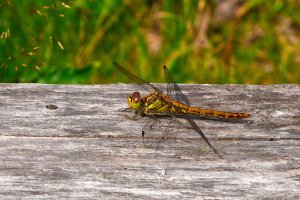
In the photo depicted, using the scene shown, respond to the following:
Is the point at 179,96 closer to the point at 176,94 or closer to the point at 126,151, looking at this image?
the point at 176,94

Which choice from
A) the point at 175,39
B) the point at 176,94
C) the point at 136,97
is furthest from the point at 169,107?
the point at 175,39

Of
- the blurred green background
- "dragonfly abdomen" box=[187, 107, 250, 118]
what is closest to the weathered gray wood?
"dragonfly abdomen" box=[187, 107, 250, 118]

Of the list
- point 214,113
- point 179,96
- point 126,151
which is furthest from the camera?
point 179,96

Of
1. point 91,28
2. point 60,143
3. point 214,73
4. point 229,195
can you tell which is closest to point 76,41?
point 91,28

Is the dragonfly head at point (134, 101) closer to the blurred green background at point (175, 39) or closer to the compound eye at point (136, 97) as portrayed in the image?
the compound eye at point (136, 97)

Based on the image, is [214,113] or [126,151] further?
[214,113]

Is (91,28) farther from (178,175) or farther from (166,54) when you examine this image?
(178,175)

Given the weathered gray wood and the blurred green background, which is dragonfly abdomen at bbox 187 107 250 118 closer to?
the weathered gray wood
